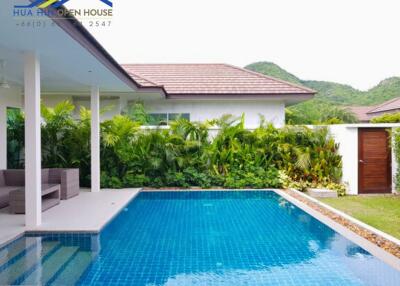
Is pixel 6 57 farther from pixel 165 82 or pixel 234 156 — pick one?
pixel 165 82

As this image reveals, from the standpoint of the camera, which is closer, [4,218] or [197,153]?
[4,218]

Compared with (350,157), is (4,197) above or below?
below

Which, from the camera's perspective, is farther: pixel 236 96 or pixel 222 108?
pixel 222 108

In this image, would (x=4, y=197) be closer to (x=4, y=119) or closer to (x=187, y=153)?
(x=4, y=119)

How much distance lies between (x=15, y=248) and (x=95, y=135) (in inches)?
237

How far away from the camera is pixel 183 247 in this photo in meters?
6.54

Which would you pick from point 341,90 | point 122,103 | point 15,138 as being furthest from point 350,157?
point 341,90

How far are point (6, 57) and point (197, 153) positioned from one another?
285 inches

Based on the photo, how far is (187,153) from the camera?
13727mm

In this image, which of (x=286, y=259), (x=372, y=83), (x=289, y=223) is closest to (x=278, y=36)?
(x=372, y=83)

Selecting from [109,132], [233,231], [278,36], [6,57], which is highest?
[278,36]

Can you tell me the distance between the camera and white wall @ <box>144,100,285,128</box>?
1680 cm

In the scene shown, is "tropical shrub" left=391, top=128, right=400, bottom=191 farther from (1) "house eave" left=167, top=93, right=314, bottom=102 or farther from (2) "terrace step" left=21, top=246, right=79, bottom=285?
(2) "terrace step" left=21, top=246, right=79, bottom=285

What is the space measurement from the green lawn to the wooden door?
631 mm
